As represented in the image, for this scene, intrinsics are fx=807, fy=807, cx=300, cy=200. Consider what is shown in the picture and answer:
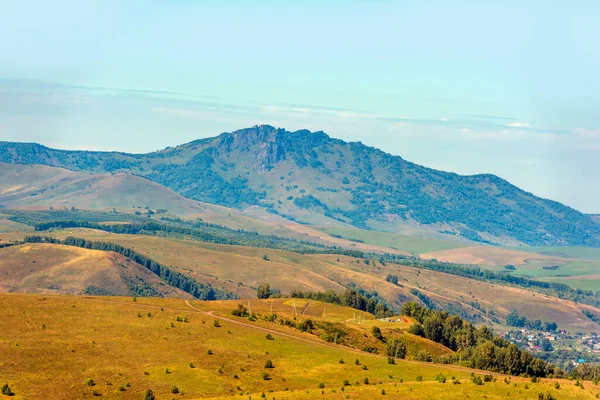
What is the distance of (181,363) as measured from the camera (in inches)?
5955

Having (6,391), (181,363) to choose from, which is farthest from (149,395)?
(181,363)

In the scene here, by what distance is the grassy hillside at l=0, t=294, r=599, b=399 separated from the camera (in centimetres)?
13175

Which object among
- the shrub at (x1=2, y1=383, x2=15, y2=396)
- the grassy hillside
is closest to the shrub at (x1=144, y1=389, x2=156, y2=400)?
the grassy hillside

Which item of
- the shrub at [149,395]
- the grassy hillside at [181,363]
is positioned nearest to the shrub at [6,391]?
A: the grassy hillside at [181,363]

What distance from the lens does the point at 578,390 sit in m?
133

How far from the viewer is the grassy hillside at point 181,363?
131750 mm

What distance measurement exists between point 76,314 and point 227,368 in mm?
45369

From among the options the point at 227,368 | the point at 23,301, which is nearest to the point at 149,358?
the point at 227,368

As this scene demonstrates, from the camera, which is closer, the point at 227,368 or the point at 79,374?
the point at 79,374

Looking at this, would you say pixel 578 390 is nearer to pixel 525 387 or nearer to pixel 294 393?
pixel 525 387

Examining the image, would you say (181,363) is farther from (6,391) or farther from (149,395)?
(6,391)

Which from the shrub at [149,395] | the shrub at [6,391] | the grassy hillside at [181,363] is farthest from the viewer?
the grassy hillside at [181,363]

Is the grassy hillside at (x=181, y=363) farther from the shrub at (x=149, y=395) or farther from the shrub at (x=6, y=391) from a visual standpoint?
the shrub at (x=149, y=395)

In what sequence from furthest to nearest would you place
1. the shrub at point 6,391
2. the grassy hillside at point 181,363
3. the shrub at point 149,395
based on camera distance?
the grassy hillside at point 181,363 < the shrub at point 149,395 < the shrub at point 6,391
